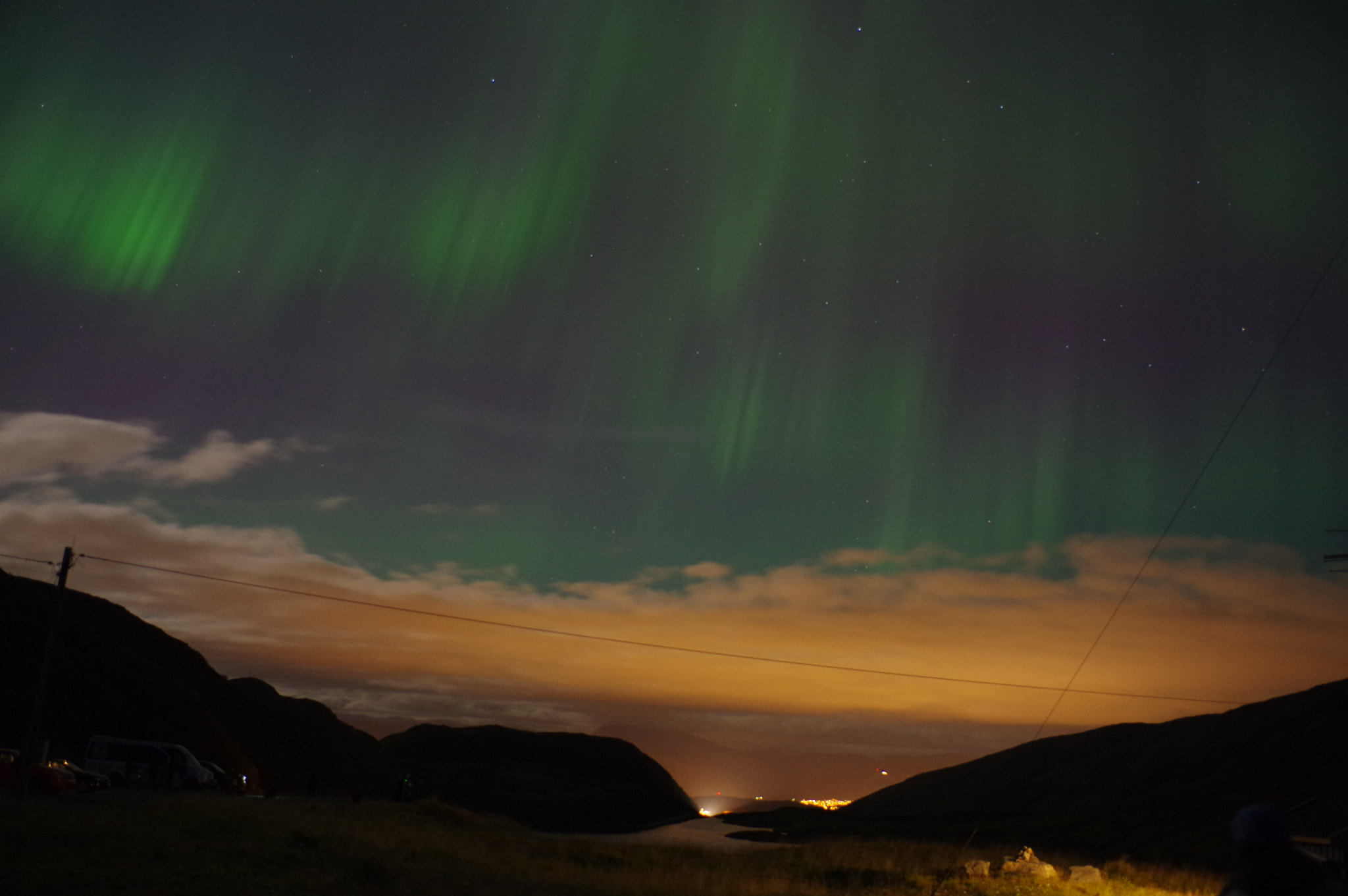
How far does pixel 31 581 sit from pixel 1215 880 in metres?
141

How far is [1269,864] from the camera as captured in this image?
4652mm

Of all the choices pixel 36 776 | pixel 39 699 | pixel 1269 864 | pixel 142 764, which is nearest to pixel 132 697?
pixel 142 764

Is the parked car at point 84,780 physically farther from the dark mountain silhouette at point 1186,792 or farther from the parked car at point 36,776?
the dark mountain silhouette at point 1186,792

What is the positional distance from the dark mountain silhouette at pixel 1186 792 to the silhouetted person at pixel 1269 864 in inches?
2638

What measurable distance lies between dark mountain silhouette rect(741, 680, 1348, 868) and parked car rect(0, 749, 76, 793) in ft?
181

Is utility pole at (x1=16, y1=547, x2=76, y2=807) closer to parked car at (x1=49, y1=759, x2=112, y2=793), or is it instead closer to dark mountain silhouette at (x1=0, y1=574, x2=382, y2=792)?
parked car at (x1=49, y1=759, x2=112, y2=793)

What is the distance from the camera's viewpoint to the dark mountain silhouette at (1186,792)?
8950 centimetres

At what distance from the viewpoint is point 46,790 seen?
34.2m

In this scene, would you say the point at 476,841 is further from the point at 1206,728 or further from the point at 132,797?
the point at 1206,728

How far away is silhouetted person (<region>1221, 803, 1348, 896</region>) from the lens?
4453mm

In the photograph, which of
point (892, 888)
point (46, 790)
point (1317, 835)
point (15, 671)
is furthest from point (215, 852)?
point (15, 671)

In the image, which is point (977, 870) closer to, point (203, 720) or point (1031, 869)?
point (1031, 869)

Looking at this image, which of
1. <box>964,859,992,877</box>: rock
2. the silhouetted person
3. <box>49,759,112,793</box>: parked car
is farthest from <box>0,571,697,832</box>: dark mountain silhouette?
the silhouetted person

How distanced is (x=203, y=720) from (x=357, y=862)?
8980 cm
